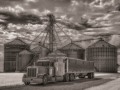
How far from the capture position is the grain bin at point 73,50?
3068 inches

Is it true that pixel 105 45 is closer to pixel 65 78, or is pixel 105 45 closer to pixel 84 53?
pixel 84 53

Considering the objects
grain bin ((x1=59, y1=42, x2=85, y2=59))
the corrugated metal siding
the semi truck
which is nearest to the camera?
the semi truck

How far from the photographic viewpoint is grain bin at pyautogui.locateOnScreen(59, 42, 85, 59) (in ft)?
256

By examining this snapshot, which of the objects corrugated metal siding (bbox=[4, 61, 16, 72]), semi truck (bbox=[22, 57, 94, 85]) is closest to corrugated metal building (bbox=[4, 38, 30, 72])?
corrugated metal siding (bbox=[4, 61, 16, 72])

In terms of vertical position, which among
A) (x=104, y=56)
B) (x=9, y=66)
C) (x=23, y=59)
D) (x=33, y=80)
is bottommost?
(x=9, y=66)

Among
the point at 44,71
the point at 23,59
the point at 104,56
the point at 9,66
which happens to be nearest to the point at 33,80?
the point at 44,71

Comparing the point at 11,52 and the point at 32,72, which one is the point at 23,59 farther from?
the point at 32,72

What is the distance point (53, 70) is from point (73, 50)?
50.6 metres

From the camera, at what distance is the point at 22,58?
7538 centimetres

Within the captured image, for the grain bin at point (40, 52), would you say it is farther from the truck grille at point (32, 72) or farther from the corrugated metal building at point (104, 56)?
the truck grille at point (32, 72)

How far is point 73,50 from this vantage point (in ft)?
256

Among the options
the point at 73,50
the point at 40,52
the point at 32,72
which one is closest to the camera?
the point at 32,72

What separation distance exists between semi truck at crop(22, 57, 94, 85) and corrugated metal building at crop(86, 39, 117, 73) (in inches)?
1538

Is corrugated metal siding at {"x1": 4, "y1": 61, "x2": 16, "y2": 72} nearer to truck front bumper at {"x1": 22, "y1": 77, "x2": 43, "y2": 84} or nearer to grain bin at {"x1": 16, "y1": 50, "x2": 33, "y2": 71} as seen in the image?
grain bin at {"x1": 16, "y1": 50, "x2": 33, "y2": 71}
